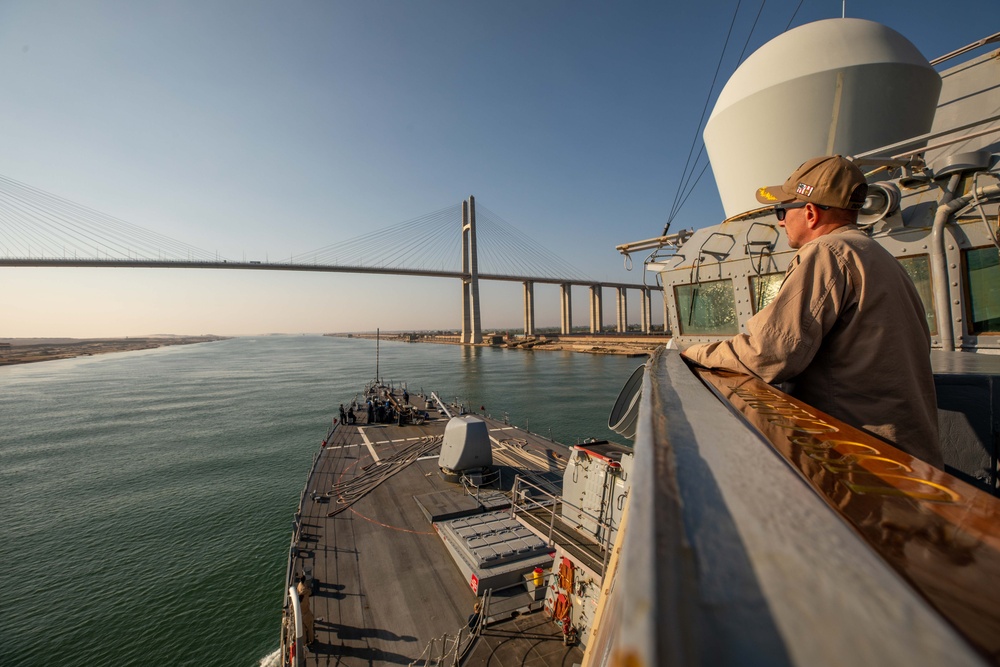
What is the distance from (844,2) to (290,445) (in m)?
31.2

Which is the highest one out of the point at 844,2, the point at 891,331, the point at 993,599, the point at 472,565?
the point at 844,2

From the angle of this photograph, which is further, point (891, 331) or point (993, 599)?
point (891, 331)

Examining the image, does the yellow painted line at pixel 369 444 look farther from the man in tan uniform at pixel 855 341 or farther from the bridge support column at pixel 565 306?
the bridge support column at pixel 565 306

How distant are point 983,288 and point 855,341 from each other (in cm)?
574

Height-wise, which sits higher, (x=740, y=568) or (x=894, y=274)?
(x=894, y=274)

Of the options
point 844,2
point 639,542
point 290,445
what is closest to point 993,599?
point 639,542

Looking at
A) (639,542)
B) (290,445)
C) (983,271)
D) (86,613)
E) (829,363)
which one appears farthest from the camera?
(290,445)

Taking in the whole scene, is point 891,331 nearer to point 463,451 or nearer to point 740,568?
point 740,568

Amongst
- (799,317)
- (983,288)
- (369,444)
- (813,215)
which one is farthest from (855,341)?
(369,444)

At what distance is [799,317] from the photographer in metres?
1.97

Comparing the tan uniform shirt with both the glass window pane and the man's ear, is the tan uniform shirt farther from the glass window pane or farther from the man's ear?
the glass window pane

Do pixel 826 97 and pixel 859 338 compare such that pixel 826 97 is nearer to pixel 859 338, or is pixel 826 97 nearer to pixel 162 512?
pixel 859 338

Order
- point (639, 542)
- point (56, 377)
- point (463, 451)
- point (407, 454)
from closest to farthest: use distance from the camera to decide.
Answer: point (639, 542)
point (463, 451)
point (407, 454)
point (56, 377)

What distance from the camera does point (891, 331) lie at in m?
1.94
